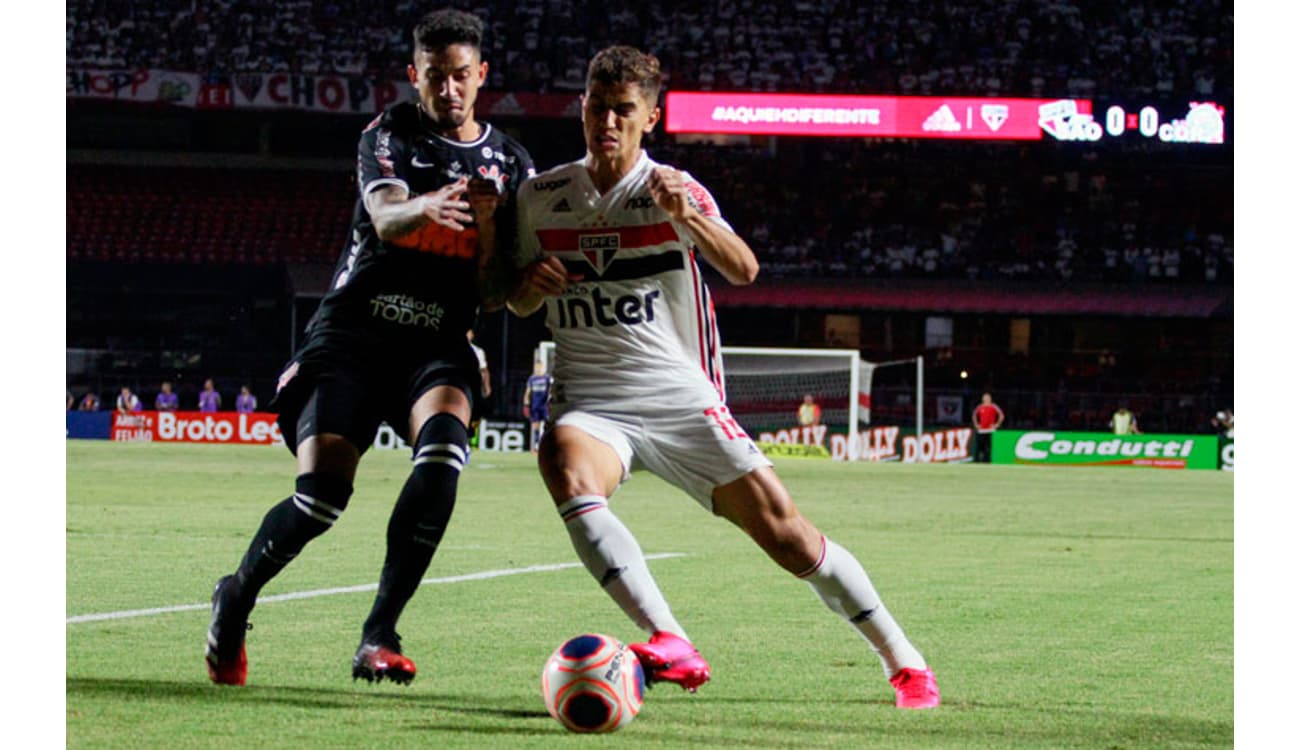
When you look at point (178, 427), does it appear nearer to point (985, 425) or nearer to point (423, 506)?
point (985, 425)

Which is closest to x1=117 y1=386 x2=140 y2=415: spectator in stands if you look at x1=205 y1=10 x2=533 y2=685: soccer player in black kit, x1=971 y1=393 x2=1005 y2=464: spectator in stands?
x1=971 y1=393 x2=1005 y2=464: spectator in stands

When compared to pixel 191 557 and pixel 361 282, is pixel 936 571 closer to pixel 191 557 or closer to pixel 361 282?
pixel 191 557

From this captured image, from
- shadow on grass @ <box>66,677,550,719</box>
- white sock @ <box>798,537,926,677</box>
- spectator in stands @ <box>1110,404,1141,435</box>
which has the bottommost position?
spectator in stands @ <box>1110,404,1141,435</box>

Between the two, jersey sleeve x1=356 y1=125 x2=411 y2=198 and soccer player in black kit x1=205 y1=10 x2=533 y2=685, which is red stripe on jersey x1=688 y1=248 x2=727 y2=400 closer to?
soccer player in black kit x1=205 y1=10 x2=533 y2=685

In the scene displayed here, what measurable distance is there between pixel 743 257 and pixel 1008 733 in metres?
1.57

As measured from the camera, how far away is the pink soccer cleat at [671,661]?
16.7 ft

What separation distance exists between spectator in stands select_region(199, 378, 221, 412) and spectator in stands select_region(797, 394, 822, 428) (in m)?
10.9

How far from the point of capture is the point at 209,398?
32562mm

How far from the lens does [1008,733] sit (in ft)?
15.7

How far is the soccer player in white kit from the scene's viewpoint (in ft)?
17.1

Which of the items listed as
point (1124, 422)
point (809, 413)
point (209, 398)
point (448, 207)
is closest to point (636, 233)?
point (448, 207)

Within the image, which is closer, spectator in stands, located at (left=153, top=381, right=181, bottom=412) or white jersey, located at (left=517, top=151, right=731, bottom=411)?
white jersey, located at (left=517, top=151, right=731, bottom=411)

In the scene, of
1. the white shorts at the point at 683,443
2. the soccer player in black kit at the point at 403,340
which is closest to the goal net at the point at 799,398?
the soccer player in black kit at the point at 403,340

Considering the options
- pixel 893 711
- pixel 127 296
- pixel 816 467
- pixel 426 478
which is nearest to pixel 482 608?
pixel 426 478
